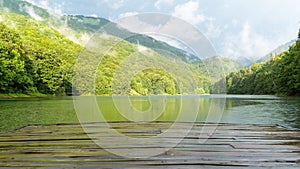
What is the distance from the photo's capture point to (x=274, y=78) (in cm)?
5612

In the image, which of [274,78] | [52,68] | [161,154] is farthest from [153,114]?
[274,78]

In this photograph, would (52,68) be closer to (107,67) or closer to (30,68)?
(30,68)

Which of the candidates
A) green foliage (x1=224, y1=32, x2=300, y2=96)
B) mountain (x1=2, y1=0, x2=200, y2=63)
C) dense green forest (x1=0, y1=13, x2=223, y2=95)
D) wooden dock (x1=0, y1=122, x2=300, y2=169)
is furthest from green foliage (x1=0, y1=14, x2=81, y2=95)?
wooden dock (x1=0, y1=122, x2=300, y2=169)

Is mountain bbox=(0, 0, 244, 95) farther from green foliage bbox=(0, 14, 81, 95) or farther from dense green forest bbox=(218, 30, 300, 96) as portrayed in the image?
dense green forest bbox=(218, 30, 300, 96)

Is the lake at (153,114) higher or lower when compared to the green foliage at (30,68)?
lower

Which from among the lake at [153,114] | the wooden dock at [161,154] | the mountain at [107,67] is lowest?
the wooden dock at [161,154]

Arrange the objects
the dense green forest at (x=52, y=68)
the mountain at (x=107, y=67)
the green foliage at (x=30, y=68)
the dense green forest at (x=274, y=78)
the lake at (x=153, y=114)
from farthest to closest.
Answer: the dense green forest at (x=274, y=78), the green foliage at (x=30, y=68), the lake at (x=153, y=114), the dense green forest at (x=52, y=68), the mountain at (x=107, y=67)

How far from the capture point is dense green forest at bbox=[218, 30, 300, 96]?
3784 cm

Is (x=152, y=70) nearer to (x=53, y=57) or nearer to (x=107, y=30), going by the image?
(x=107, y=30)

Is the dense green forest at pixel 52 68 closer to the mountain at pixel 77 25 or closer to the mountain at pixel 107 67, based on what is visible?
the mountain at pixel 107 67

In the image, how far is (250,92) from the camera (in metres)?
70.3

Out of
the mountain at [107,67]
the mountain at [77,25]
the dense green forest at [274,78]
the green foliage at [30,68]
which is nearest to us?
the mountain at [77,25]

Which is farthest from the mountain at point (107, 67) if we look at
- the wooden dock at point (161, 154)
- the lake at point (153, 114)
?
the wooden dock at point (161, 154)

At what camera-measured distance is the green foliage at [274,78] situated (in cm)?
3784
